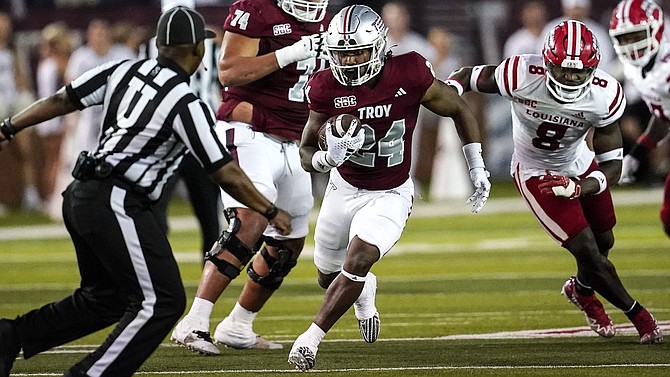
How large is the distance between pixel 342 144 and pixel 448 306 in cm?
267

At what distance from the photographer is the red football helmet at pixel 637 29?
8055mm

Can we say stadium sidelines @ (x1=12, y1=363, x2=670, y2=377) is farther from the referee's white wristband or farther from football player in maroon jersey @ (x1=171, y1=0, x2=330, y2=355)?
the referee's white wristband

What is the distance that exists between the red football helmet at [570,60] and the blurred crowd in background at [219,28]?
7369 mm

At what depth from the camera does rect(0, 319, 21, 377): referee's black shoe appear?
5.54 metres

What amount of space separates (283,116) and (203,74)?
2.35 meters

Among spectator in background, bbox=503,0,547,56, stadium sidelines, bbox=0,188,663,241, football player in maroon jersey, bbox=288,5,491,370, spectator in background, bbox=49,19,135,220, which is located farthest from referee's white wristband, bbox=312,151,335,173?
spectator in background, bbox=503,0,547,56

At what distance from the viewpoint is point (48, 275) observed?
10.6m

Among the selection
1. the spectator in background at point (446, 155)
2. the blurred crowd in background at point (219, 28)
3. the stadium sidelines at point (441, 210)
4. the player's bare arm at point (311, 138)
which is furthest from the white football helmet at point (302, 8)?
the spectator in background at point (446, 155)

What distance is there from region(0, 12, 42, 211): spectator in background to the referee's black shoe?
10.2 metres

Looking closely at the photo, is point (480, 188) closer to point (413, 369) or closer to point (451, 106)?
point (451, 106)

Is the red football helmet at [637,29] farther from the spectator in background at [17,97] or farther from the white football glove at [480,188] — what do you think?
the spectator in background at [17,97]

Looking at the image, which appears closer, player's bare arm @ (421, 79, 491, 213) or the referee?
the referee

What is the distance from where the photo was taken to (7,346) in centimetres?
556

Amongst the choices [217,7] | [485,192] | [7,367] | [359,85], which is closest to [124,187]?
[7,367]
